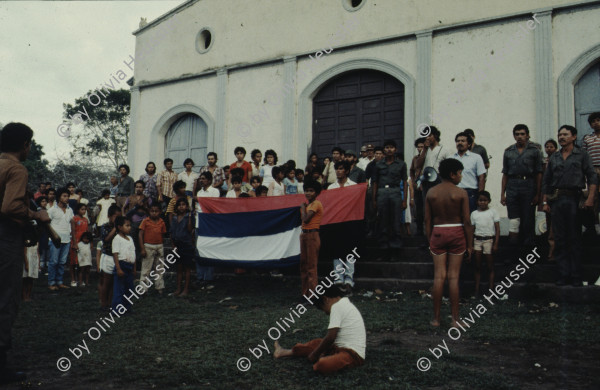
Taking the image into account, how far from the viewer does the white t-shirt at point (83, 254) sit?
9711mm

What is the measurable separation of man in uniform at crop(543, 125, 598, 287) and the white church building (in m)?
3.70

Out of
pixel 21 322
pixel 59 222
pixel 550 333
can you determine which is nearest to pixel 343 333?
pixel 550 333

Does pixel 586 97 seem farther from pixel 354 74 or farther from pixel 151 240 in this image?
pixel 151 240

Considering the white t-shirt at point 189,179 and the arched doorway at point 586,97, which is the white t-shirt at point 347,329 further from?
the arched doorway at point 586,97

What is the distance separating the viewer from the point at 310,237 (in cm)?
730

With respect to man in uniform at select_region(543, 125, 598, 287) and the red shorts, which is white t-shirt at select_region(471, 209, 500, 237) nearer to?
man in uniform at select_region(543, 125, 598, 287)

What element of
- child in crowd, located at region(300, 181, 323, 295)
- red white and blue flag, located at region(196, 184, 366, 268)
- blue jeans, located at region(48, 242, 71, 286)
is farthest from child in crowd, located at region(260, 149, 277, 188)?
blue jeans, located at region(48, 242, 71, 286)

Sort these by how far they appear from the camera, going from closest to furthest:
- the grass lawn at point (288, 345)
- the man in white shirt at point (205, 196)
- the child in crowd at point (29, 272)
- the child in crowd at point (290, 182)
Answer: the grass lawn at point (288, 345) → the child in crowd at point (29, 272) → the man in white shirt at point (205, 196) → the child in crowd at point (290, 182)

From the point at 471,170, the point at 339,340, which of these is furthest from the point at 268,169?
the point at 339,340

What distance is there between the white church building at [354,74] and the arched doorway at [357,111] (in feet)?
0.09

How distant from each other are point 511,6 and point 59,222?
1003cm

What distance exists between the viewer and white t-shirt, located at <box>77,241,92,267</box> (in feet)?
31.9

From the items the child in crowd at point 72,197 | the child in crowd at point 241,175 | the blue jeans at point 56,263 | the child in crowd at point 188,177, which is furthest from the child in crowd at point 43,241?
the child in crowd at point 241,175

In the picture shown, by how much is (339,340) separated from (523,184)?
185 inches
